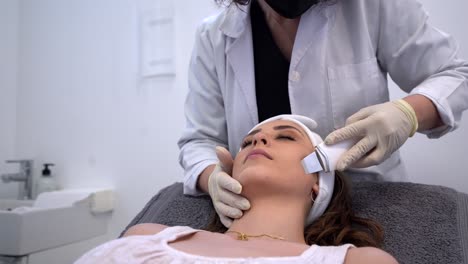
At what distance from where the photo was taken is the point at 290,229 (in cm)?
93

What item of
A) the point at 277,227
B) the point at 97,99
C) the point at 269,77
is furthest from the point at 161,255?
the point at 97,99

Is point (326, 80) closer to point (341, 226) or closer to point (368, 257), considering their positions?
point (341, 226)

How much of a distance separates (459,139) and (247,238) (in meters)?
1.06

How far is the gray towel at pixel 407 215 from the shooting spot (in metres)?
0.90

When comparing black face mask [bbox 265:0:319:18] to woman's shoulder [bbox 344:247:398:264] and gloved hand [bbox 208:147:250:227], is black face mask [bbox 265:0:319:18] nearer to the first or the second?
gloved hand [bbox 208:147:250:227]

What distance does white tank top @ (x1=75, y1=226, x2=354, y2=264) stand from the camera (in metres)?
0.70

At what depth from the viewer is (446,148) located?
1.51 metres

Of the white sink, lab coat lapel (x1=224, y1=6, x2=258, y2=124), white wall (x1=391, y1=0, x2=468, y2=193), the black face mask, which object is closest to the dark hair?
lab coat lapel (x1=224, y1=6, x2=258, y2=124)

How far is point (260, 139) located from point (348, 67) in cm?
35

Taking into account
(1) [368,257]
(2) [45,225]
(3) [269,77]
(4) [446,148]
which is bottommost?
(2) [45,225]

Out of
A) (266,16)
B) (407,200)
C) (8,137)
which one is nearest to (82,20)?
(8,137)

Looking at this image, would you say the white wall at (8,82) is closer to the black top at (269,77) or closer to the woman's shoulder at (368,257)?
the black top at (269,77)

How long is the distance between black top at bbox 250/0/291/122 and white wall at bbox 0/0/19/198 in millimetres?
1691

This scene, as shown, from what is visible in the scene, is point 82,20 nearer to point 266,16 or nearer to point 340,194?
point 266,16
